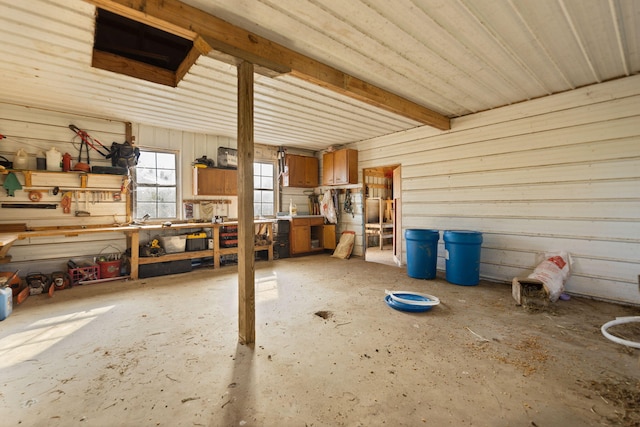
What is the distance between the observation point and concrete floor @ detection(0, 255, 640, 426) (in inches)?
65.3

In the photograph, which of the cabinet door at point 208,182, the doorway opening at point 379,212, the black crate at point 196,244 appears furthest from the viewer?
the doorway opening at point 379,212

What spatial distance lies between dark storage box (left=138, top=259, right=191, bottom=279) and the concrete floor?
3.56ft

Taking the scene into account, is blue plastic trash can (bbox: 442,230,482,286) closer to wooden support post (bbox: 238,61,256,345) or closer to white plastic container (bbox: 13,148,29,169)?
wooden support post (bbox: 238,61,256,345)

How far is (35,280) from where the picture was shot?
3986 millimetres

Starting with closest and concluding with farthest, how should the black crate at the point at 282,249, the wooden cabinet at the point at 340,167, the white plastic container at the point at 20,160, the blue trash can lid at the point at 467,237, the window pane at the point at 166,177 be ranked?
the blue trash can lid at the point at 467,237 → the white plastic container at the point at 20,160 → the window pane at the point at 166,177 → the wooden cabinet at the point at 340,167 → the black crate at the point at 282,249

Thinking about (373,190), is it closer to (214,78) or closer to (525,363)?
(214,78)

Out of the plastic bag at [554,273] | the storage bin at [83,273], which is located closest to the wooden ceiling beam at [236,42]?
the plastic bag at [554,273]

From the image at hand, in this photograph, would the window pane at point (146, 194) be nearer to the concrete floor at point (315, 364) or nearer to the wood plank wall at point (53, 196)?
the wood plank wall at point (53, 196)

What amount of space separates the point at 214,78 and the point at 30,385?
3359mm

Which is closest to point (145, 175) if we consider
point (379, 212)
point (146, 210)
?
point (146, 210)

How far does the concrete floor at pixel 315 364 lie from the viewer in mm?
1658

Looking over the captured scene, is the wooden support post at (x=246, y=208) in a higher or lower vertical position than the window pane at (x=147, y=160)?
lower

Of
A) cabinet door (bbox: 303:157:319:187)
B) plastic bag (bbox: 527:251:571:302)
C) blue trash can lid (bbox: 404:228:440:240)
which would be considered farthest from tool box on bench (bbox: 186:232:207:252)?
plastic bag (bbox: 527:251:571:302)

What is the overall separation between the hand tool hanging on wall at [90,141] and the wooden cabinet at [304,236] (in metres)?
3.94
